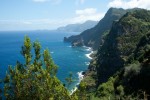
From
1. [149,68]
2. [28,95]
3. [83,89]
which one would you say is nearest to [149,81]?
[149,68]

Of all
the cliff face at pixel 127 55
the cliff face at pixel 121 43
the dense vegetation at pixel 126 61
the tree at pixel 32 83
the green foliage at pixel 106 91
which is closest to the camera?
the tree at pixel 32 83

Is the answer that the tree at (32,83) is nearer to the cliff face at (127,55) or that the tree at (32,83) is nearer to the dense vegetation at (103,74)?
the dense vegetation at (103,74)

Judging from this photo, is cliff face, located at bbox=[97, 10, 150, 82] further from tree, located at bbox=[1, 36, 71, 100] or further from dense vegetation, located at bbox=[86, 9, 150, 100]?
tree, located at bbox=[1, 36, 71, 100]

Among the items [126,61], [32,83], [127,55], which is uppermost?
[32,83]

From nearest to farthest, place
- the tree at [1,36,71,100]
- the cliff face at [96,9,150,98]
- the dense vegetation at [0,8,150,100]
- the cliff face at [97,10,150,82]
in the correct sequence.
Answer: the tree at [1,36,71,100]
the dense vegetation at [0,8,150,100]
the cliff face at [96,9,150,98]
the cliff face at [97,10,150,82]

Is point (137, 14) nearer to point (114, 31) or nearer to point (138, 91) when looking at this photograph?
point (114, 31)

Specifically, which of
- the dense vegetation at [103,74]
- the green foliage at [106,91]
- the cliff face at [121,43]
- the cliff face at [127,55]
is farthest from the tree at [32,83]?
the cliff face at [121,43]

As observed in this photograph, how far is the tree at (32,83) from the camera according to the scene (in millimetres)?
20656

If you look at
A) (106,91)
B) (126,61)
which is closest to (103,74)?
(126,61)

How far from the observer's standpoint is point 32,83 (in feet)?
68.7

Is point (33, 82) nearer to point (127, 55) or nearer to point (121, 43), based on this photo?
point (127, 55)

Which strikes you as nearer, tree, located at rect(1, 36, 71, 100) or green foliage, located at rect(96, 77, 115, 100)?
tree, located at rect(1, 36, 71, 100)

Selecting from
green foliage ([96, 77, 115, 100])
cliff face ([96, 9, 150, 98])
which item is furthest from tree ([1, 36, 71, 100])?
green foliage ([96, 77, 115, 100])

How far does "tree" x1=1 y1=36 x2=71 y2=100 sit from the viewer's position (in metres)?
20.7
